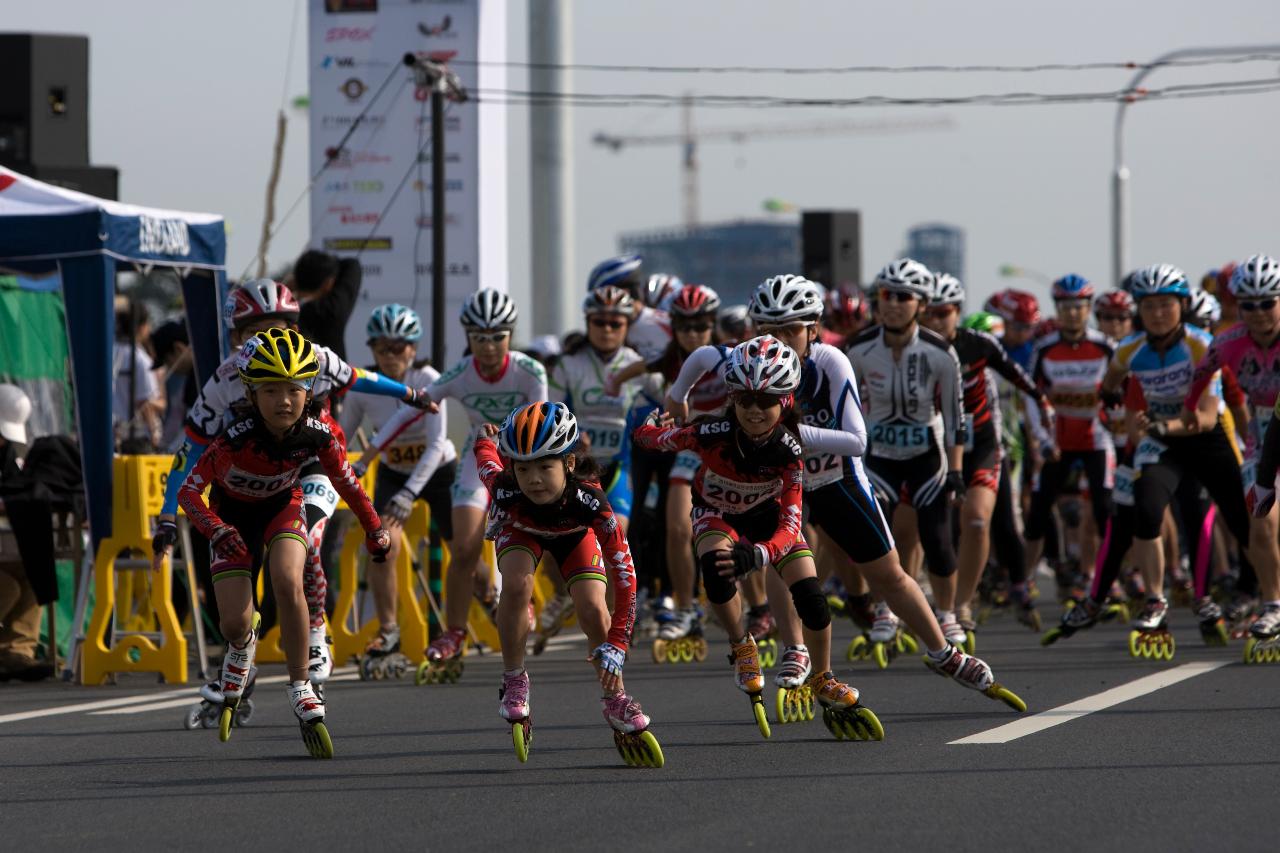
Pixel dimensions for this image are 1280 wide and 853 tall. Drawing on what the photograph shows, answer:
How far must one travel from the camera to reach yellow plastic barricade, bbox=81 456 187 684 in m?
13.5

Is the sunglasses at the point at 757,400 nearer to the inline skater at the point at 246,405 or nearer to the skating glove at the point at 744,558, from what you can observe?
the skating glove at the point at 744,558

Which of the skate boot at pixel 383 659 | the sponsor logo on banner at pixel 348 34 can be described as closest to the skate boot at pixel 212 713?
the skate boot at pixel 383 659

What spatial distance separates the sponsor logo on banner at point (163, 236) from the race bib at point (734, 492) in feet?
18.2

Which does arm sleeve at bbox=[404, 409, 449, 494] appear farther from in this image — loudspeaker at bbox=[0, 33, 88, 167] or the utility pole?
the utility pole

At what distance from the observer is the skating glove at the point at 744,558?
9328 mm

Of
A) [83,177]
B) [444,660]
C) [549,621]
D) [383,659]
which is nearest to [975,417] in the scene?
[549,621]

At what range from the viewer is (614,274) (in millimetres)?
15359

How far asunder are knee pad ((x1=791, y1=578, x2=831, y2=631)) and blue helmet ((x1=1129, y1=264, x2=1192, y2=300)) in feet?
18.3

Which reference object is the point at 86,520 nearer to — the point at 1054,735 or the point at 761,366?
the point at 761,366

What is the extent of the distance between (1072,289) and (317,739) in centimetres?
1001

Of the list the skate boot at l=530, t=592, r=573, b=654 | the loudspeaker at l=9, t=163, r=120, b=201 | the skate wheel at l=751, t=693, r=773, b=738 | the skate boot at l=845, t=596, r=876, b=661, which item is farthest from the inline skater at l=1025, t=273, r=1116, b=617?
the loudspeaker at l=9, t=163, r=120, b=201

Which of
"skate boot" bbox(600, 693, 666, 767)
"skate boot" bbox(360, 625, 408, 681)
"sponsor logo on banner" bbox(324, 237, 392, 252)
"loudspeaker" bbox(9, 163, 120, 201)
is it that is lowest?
"skate boot" bbox(360, 625, 408, 681)

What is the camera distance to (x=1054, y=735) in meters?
9.70

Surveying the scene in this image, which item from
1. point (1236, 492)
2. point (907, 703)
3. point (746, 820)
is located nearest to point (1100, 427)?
point (1236, 492)
